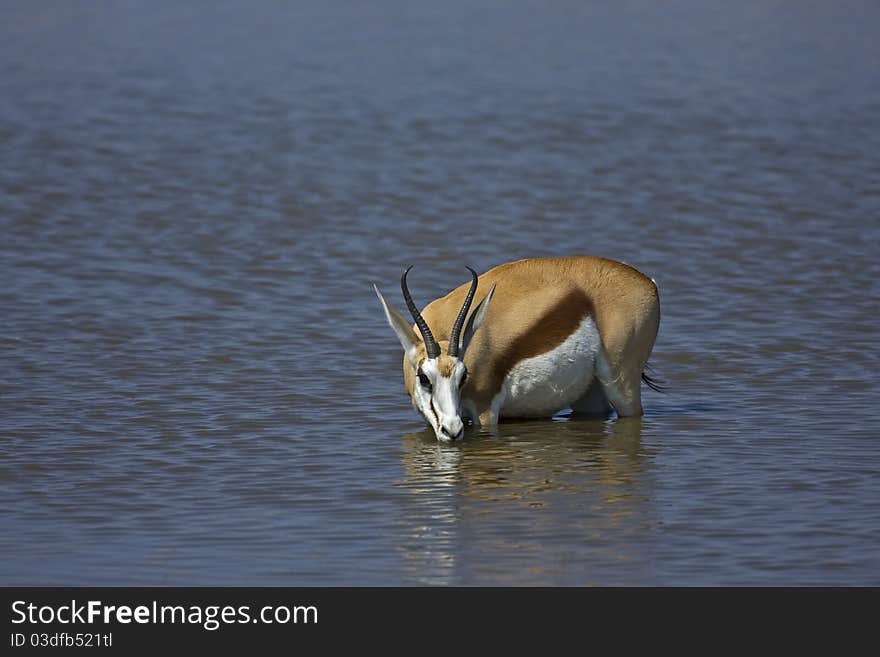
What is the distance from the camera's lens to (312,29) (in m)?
42.9

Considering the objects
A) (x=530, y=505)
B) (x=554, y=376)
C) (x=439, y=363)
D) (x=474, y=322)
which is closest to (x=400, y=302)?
(x=554, y=376)

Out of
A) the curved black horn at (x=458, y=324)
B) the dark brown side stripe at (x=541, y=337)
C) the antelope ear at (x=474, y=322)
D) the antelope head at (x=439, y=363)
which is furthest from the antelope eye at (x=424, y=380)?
the dark brown side stripe at (x=541, y=337)

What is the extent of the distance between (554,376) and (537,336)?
296mm

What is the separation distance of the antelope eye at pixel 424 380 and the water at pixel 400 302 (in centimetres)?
A: 42

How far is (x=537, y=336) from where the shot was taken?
12336mm

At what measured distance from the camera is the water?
9914 millimetres

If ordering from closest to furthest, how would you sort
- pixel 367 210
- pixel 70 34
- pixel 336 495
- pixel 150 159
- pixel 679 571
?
pixel 679 571, pixel 336 495, pixel 367 210, pixel 150 159, pixel 70 34

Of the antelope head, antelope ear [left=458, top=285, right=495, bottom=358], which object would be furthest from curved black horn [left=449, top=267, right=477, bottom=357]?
antelope ear [left=458, top=285, right=495, bottom=358]

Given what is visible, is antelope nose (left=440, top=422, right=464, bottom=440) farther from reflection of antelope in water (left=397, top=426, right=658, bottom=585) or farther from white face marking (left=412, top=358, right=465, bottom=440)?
reflection of antelope in water (left=397, top=426, right=658, bottom=585)

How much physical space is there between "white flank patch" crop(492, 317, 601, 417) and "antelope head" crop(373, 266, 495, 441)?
450 mm

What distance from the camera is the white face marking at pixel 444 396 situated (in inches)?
466
